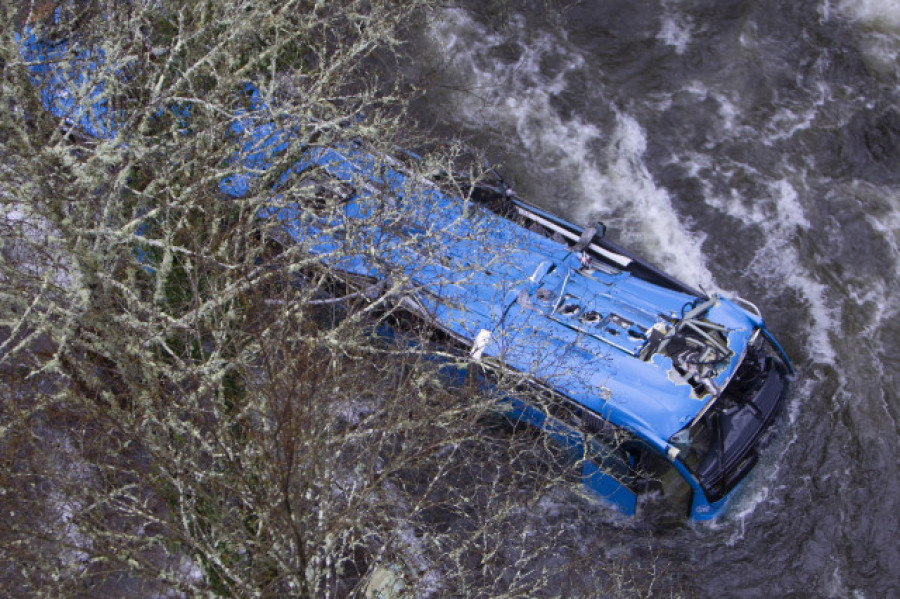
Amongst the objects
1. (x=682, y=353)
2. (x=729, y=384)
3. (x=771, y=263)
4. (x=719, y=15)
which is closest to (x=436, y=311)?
(x=682, y=353)

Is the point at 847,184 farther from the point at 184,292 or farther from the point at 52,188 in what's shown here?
the point at 52,188

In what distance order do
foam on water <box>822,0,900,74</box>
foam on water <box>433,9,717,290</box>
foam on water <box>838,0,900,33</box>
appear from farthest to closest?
1. foam on water <box>838,0,900,33</box>
2. foam on water <box>822,0,900,74</box>
3. foam on water <box>433,9,717,290</box>

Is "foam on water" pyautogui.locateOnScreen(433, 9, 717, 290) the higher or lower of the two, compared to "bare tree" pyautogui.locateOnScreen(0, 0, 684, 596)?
higher

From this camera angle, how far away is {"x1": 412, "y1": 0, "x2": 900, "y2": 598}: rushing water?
10.1m

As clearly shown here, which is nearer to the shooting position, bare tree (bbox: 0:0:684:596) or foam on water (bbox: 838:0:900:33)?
bare tree (bbox: 0:0:684:596)

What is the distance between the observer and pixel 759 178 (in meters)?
12.9

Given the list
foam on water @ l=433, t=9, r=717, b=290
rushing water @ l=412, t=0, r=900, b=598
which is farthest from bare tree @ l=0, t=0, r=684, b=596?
foam on water @ l=433, t=9, r=717, b=290

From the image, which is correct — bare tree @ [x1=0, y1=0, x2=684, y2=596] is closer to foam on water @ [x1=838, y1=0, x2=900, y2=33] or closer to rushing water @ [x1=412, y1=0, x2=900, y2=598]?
rushing water @ [x1=412, y1=0, x2=900, y2=598]

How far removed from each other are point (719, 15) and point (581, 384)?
9.16 metres

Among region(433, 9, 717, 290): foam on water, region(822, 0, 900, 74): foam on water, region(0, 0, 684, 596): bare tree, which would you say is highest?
region(822, 0, 900, 74): foam on water

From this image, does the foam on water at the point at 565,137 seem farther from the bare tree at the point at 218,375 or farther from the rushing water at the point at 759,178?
the bare tree at the point at 218,375

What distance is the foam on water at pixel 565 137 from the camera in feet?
40.6

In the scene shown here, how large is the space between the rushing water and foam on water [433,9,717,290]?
32mm

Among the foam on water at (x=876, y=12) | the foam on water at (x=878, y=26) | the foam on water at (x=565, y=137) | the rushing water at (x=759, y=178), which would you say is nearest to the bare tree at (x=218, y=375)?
the rushing water at (x=759, y=178)
